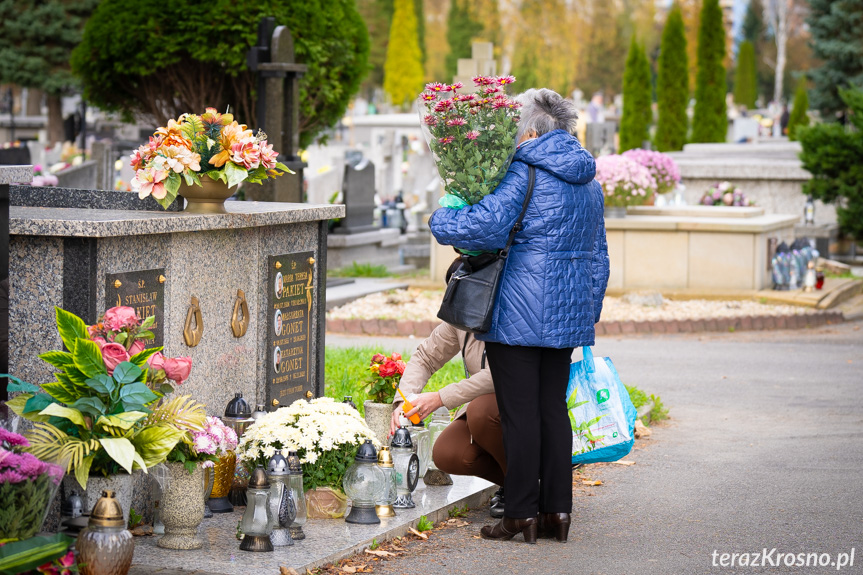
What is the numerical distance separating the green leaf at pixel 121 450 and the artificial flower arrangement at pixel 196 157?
1.50 m

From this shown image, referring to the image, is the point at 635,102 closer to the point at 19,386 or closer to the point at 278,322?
the point at 278,322

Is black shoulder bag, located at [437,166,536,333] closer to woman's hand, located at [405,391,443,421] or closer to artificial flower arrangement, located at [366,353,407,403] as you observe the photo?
woman's hand, located at [405,391,443,421]

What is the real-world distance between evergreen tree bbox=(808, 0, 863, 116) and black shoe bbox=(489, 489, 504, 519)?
22839 millimetres

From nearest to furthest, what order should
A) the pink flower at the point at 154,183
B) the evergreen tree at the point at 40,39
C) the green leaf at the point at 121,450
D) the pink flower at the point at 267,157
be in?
the green leaf at the point at 121,450 < the pink flower at the point at 154,183 < the pink flower at the point at 267,157 < the evergreen tree at the point at 40,39

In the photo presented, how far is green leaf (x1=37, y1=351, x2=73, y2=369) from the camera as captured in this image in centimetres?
405

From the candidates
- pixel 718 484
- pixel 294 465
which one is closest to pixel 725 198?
pixel 718 484

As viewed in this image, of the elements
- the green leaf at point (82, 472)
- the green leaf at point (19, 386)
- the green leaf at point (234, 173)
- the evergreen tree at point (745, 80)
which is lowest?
the green leaf at point (82, 472)

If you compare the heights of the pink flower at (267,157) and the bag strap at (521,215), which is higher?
the pink flower at (267,157)

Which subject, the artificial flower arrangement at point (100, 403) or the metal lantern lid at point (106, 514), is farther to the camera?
the artificial flower arrangement at point (100, 403)

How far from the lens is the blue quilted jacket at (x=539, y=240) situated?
14.8 ft

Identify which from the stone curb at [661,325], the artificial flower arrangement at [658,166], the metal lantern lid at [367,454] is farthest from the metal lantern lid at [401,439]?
the artificial flower arrangement at [658,166]

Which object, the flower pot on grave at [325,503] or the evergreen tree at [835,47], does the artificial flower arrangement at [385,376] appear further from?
Answer: the evergreen tree at [835,47]

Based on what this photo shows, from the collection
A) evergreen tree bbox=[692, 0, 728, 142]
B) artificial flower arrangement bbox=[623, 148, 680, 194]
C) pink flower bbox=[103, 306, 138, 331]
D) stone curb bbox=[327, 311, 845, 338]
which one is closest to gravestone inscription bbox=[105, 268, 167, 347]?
pink flower bbox=[103, 306, 138, 331]

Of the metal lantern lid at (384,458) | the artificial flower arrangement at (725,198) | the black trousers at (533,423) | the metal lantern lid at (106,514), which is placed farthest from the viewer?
the artificial flower arrangement at (725,198)
